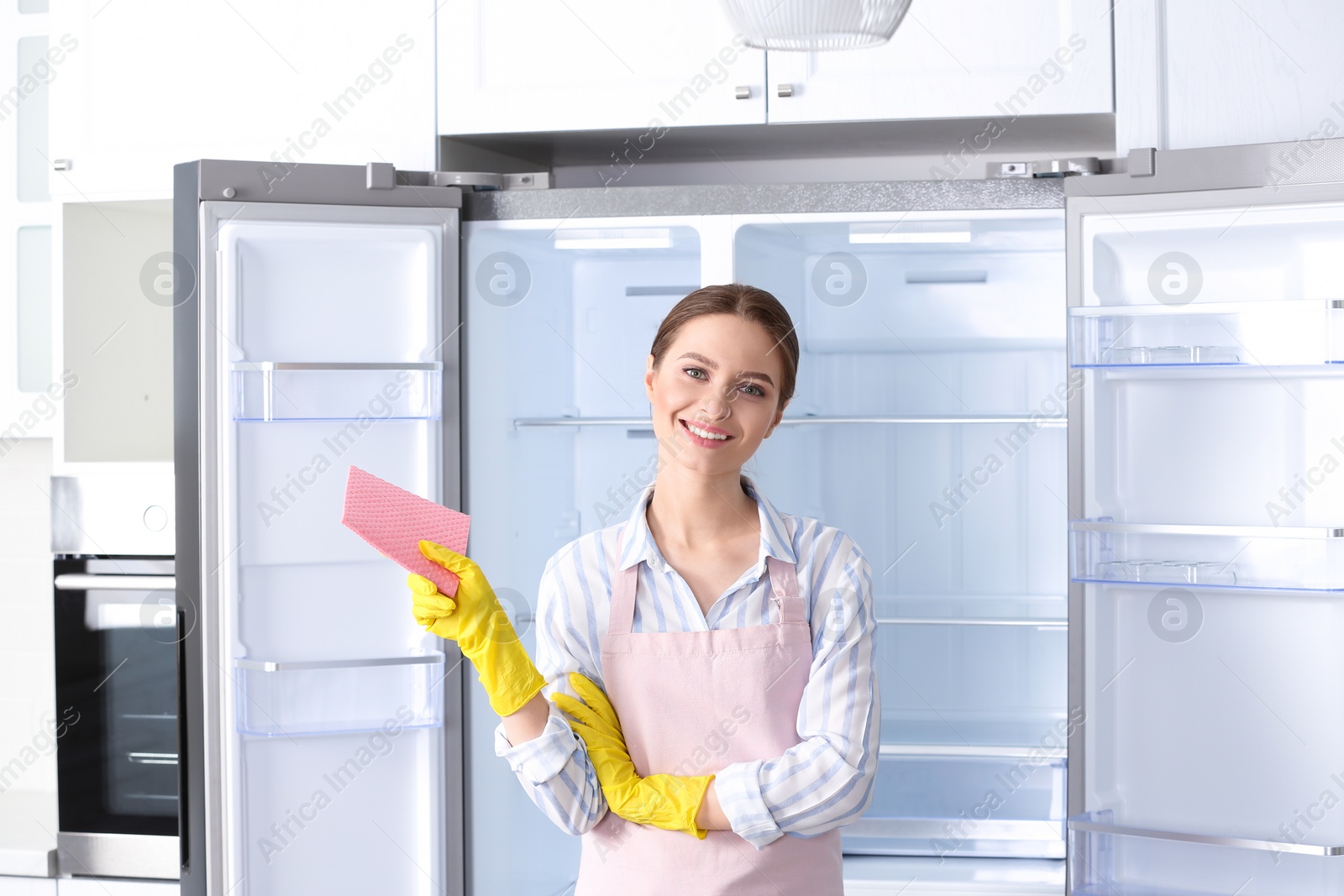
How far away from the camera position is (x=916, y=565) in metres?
2.14

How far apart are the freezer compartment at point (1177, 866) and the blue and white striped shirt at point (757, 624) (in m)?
0.80

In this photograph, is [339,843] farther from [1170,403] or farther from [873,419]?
[1170,403]

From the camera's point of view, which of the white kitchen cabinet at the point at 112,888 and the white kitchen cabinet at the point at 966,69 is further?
the white kitchen cabinet at the point at 112,888

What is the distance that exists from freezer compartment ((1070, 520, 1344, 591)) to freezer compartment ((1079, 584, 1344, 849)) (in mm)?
23

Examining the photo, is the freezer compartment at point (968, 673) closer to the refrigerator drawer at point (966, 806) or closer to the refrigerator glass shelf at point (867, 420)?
the refrigerator drawer at point (966, 806)

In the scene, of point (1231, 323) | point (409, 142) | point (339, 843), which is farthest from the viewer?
point (409, 142)

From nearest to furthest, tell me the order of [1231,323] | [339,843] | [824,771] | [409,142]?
1. [824,771]
2. [1231,323]
3. [339,843]
4. [409,142]

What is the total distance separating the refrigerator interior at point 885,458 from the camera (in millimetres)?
1974

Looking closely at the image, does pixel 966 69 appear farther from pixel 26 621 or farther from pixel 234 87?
pixel 26 621

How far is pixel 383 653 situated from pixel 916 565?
992 mm

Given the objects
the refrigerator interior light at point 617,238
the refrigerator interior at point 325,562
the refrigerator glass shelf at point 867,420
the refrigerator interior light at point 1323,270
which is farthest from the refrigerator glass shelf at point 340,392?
the refrigerator interior light at point 1323,270

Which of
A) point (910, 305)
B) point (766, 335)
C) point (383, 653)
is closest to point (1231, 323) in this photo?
point (910, 305)

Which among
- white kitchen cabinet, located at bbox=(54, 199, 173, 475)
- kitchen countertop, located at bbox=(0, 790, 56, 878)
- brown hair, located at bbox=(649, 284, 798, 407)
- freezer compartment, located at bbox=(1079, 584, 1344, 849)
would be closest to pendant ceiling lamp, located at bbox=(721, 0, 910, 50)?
brown hair, located at bbox=(649, 284, 798, 407)

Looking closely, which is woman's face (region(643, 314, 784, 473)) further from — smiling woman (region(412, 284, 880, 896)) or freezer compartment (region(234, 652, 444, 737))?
freezer compartment (region(234, 652, 444, 737))
